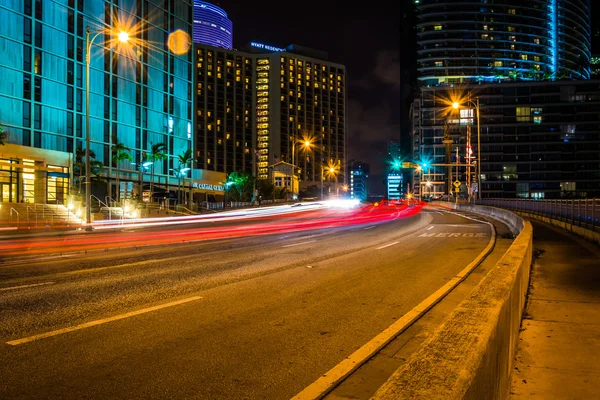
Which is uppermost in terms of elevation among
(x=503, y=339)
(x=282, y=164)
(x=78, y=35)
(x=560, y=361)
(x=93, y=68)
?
(x=78, y=35)

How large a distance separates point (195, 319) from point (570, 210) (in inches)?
926

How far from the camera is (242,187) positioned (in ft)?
282

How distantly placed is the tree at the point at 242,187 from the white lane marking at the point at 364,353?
76.7m

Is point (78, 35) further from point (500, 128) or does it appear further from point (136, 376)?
point (500, 128)

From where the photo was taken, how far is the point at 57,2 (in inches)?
2083

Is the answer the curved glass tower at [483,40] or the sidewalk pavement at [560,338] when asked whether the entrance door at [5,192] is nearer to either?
the sidewalk pavement at [560,338]

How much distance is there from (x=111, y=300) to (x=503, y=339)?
20.7 ft

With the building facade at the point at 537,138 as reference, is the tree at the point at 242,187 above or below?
below

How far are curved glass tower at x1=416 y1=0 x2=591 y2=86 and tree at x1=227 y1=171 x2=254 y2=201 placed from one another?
90.4m

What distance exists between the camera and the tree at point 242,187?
279ft

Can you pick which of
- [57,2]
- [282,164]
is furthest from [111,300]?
[282,164]

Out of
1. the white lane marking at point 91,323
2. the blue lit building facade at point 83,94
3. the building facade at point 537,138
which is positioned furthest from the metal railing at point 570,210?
the building facade at point 537,138

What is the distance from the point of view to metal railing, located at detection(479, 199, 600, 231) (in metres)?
19.2

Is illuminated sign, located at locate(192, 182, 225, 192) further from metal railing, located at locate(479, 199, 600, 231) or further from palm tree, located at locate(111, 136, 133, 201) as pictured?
metal railing, located at locate(479, 199, 600, 231)
